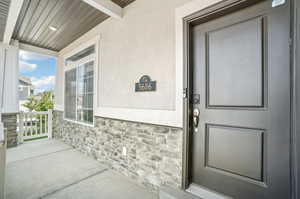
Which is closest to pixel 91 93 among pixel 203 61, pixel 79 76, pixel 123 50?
pixel 79 76

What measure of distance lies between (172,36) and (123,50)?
109 centimetres

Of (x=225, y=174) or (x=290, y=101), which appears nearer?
(x=290, y=101)

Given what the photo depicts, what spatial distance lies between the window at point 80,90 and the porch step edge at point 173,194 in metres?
2.32

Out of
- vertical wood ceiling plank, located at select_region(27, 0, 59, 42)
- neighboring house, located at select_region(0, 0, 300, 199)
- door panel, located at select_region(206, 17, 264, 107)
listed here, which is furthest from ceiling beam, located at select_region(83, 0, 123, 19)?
door panel, located at select_region(206, 17, 264, 107)

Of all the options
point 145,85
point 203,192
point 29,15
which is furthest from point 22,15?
point 203,192

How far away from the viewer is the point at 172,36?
1834 mm

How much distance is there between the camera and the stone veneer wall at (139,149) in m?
1.76

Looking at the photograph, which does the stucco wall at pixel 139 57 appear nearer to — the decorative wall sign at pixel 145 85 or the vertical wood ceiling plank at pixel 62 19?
the decorative wall sign at pixel 145 85

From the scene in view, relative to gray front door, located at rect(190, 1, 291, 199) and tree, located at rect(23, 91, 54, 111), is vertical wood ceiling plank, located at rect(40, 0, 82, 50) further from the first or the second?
tree, located at rect(23, 91, 54, 111)

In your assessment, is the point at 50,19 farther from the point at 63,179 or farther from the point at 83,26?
the point at 63,179

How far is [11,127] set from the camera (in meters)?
3.97

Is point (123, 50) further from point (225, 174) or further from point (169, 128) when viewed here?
point (225, 174)

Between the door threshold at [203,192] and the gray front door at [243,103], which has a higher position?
the gray front door at [243,103]

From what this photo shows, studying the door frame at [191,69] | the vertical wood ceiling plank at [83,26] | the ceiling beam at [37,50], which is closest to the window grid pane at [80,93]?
the vertical wood ceiling plank at [83,26]
